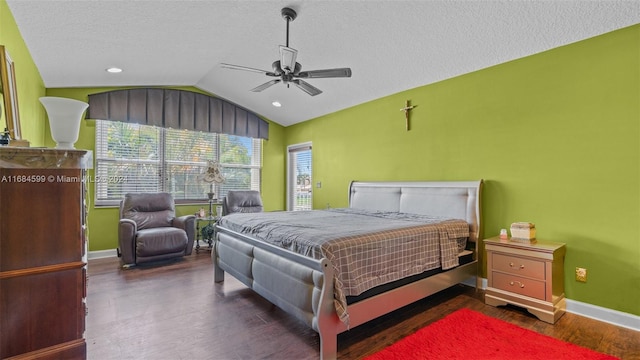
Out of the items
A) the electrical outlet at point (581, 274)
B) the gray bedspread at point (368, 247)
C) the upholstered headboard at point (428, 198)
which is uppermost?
the upholstered headboard at point (428, 198)

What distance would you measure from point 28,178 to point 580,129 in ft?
14.3

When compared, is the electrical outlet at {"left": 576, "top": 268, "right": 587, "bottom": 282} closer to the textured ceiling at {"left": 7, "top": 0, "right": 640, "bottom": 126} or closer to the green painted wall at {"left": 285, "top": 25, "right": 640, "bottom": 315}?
the green painted wall at {"left": 285, "top": 25, "right": 640, "bottom": 315}

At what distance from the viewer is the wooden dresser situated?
1659 millimetres

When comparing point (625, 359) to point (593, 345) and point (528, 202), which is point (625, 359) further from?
point (528, 202)

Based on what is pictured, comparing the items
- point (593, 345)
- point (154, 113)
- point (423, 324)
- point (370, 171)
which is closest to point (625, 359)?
point (593, 345)

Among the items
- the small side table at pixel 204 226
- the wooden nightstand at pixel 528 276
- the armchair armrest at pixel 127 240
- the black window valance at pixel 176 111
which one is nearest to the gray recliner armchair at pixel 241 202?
the small side table at pixel 204 226

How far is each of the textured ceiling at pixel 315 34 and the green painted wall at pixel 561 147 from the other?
0.23 meters

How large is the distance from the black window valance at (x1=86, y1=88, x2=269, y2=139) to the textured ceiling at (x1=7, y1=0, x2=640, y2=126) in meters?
0.49

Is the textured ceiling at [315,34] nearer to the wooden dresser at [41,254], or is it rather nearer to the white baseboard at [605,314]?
the wooden dresser at [41,254]

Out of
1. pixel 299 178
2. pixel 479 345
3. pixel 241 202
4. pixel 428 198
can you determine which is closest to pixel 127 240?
pixel 241 202

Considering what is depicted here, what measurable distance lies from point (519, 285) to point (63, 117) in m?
4.07

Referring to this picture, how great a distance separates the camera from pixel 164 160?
5402 millimetres

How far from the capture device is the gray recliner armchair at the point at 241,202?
5416mm

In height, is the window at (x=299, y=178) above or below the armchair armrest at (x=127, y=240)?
Answer: above
